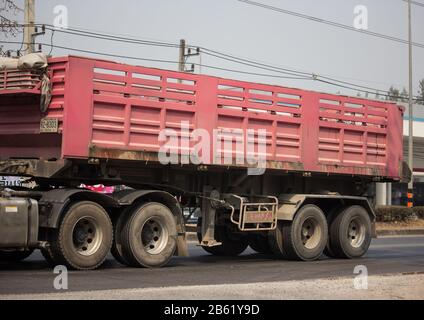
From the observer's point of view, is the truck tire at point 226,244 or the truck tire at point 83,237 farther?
the truck tire at point 226,244

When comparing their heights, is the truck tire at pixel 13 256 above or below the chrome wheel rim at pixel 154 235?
below

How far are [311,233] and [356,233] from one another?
1.48 metres

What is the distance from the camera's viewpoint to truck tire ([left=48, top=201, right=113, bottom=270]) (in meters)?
12.4

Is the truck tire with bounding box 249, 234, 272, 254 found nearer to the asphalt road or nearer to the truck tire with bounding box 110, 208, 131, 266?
the asphalt road

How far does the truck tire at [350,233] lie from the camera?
658 inches

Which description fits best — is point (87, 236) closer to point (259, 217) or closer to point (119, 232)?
point (119, 232)

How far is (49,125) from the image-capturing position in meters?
12.5

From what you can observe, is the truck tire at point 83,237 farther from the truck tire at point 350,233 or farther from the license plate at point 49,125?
the truck tire at point 350,233

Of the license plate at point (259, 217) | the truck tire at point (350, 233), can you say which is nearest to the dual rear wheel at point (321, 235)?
the truck tire at point (350, 233)

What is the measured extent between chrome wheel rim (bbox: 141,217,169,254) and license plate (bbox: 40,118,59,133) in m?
2.29

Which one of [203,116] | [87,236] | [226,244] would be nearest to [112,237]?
[87,236]

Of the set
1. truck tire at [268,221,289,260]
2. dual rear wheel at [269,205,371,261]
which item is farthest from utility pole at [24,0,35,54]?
dual rear wheel at [269,205,371,261]

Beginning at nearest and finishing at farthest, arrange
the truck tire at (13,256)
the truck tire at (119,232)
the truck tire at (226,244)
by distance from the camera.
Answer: the truck tire at (119,232), the truck tire at (13,256), the truck tire at (226,244)
